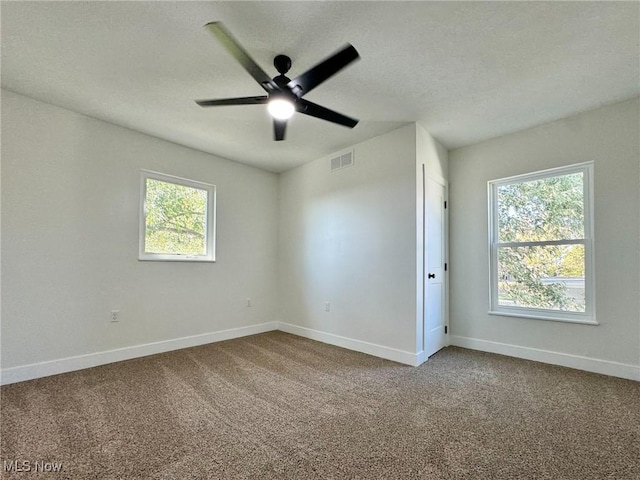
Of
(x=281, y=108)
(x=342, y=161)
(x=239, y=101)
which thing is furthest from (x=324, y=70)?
(x=342, y=161)

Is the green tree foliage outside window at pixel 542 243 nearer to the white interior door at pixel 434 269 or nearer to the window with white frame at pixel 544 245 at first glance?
the window with white frame at pixel 544 245

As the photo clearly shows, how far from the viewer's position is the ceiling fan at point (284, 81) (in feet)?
5.48

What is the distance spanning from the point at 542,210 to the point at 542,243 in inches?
14.8

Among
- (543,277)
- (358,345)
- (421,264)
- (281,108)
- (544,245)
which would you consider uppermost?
(281,108)

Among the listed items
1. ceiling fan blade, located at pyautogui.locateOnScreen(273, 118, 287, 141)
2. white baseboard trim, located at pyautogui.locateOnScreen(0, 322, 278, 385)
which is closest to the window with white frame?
ceiling fan blade, located at pyautogui.locateOnScreen(273, 118, 287, 141)

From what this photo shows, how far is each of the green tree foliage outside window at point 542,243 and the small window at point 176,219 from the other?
382 centimetres

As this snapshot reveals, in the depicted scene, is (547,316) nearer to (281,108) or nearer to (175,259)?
(281,108)

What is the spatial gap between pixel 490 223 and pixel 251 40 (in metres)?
3.28

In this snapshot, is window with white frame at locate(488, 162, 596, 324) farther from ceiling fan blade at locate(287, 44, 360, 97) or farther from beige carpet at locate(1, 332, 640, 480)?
ceiling fan blade at locate(287, 44, 360, 97)

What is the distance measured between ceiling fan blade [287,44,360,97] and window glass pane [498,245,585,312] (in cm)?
300

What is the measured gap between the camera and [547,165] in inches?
129

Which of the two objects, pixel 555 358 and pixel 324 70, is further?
pixel 555 358

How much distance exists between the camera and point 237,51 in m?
1.69

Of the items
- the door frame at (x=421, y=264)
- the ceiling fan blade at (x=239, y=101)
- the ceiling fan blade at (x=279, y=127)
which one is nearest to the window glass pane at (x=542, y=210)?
the door frame at (x=421, y=264)
